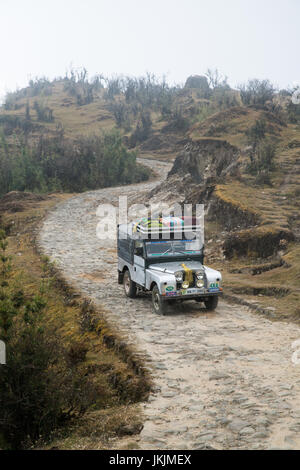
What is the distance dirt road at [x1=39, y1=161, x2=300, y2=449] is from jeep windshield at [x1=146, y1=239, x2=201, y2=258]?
4.51 ft

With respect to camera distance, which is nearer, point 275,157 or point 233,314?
point 233,314

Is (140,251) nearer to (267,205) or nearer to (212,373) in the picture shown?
(212,373)

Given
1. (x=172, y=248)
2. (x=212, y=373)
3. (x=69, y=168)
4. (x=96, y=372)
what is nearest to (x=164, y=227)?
(x=172, y=248)

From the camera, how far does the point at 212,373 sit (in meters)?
7.98

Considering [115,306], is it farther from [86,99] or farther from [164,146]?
[86,99]

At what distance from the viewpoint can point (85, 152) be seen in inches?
1841

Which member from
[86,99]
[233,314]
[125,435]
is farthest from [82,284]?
[86,99]

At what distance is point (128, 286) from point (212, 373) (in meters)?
5.62

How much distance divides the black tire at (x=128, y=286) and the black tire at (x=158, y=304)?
4.98 ft

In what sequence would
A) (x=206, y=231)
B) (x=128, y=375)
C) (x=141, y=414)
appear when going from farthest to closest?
(x=206, y=231)
(x=128, y=375)
(x=141, y=414)

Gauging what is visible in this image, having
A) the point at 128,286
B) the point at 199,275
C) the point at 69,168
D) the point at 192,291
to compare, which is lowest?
the point at 128,286

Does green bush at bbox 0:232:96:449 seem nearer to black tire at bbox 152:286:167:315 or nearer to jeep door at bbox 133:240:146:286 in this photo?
black tire at bbox 152:286:167:315

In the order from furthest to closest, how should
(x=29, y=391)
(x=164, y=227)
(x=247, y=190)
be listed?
(x=247, y=190)
(x=164, y=227)
(x=29, y=391)

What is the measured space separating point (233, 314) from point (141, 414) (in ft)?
17.4
